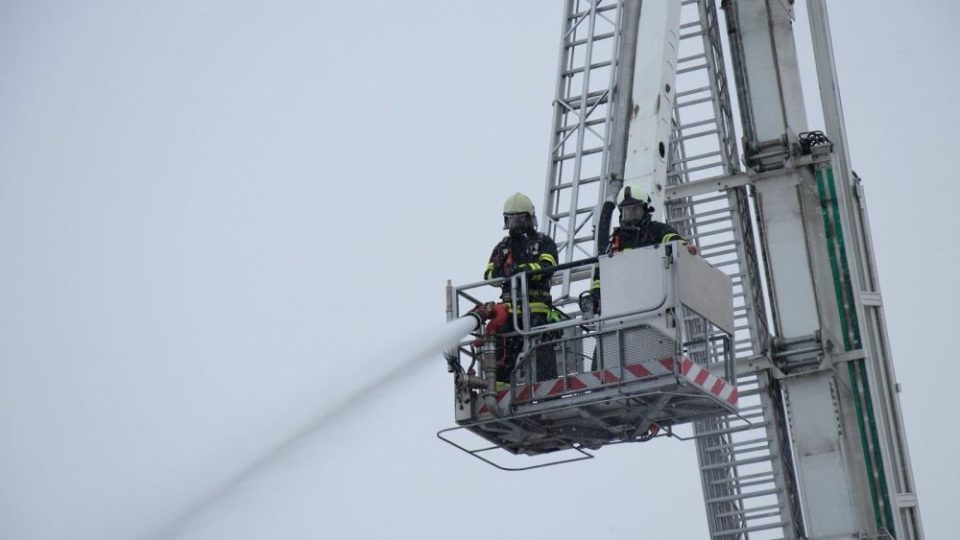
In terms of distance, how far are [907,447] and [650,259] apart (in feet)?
15.8

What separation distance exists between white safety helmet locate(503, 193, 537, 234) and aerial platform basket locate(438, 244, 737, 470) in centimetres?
73

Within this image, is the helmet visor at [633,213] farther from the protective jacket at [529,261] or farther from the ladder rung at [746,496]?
the ladder rung at [746,496]

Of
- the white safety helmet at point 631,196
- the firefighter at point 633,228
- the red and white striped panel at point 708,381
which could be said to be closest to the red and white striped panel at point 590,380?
the red and white striped panel at point 708,381

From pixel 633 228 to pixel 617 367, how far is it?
148 centimetres

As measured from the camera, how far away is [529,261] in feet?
54.7

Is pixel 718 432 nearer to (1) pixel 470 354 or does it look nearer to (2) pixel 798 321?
(2) pixel 798 321

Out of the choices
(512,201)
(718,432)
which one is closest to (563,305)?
(512,201)

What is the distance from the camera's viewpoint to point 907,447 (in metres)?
18.5

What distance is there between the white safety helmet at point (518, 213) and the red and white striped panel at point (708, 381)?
2.52 meters

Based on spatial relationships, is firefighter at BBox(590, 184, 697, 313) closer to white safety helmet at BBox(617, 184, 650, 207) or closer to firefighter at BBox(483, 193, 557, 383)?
white safety helmet at BBox(617, 184, 650, 207)

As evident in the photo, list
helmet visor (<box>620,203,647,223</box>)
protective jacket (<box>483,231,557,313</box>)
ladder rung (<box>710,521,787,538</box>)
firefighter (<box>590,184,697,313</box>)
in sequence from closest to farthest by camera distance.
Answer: firefighter (<box>590,184,697,313</box>), helmet visor (<box>620,203,647,223</box>), protective jacket (<box>483,231,557,313</box>), ladder rung (<box>710,521,787,538</box>)

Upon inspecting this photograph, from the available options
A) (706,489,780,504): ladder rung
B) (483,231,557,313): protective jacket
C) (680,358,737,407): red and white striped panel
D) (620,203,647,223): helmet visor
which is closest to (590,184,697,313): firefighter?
(620,203,647,223): helmet visor

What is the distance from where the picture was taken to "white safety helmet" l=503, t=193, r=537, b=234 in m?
16.9

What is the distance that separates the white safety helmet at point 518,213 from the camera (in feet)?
55.6
